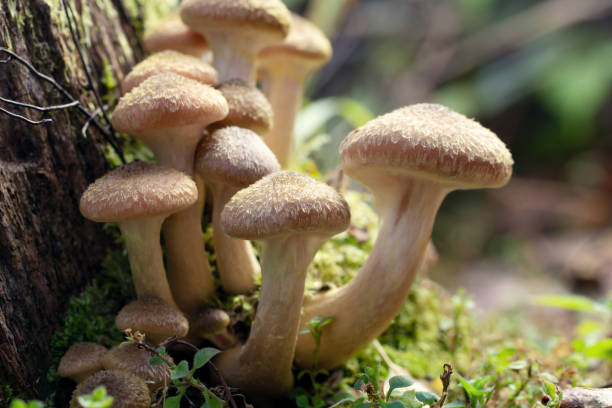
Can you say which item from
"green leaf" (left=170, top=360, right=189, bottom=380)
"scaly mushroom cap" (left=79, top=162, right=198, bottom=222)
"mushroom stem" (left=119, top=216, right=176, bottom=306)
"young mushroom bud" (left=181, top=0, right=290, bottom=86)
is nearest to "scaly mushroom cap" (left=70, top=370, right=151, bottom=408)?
"green leaf" (left=170, top=360, right=189, bottom=380)

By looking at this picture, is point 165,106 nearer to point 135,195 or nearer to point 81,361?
point 135,195

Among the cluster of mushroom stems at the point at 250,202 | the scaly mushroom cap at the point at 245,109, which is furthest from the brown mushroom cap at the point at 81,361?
the scaly mushroom cap at the point at 245,109

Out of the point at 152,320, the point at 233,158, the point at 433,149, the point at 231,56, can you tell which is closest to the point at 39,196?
the point at 152,320

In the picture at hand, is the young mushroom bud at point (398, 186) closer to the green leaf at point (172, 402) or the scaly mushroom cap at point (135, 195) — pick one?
the scaly mushroom cap at point (135, 195)

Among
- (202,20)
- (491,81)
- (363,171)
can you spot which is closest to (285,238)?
(363,171)

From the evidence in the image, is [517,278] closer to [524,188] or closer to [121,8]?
[524,188]

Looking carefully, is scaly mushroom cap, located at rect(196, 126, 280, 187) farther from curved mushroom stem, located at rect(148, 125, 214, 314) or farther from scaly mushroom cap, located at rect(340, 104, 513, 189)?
scaly mushroom cap, located at rect(340, 104, 513, 189)

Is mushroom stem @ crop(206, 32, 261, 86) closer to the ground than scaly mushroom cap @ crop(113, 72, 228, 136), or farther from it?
farther from it
